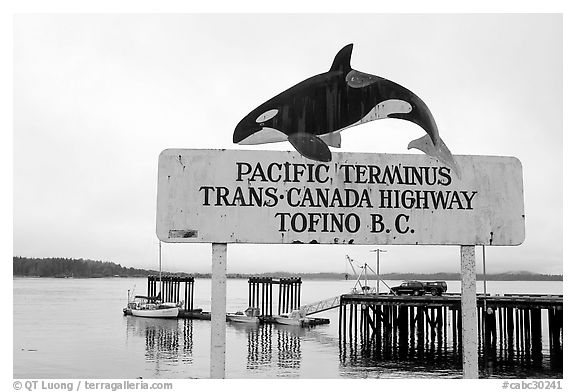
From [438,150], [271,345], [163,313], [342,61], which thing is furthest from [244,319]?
[438,150]

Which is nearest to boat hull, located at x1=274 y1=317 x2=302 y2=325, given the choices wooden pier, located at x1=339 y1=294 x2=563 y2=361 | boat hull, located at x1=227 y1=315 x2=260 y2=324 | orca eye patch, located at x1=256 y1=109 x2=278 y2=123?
boat hull, located at x1=227 y1=315 x2=260 y2=324

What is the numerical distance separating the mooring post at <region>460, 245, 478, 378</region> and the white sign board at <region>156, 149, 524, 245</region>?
21 cm

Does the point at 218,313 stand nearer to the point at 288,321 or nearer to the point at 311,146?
the point at 311,146

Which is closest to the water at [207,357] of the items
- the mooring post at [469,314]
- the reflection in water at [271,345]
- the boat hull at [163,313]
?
the reflection in water at [271,345]

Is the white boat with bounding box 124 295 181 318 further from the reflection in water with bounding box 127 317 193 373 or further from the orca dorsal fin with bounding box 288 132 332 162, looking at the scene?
the orca dorsal fin with bounding box 288 132 332 162

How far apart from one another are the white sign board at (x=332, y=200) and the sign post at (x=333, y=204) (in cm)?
1

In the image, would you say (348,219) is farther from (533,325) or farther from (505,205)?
(533,325)

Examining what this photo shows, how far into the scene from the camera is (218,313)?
623cm

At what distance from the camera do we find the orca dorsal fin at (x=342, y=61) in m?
6.82

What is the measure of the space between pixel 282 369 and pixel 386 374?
4.46m

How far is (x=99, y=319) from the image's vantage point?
171 feet

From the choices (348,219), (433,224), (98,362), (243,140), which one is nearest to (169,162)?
(243,140)

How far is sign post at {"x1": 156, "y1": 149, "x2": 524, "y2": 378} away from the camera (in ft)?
20.5

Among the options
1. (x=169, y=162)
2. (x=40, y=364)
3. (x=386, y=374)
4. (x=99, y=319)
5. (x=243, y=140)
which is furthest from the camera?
(x=99, y=319)
